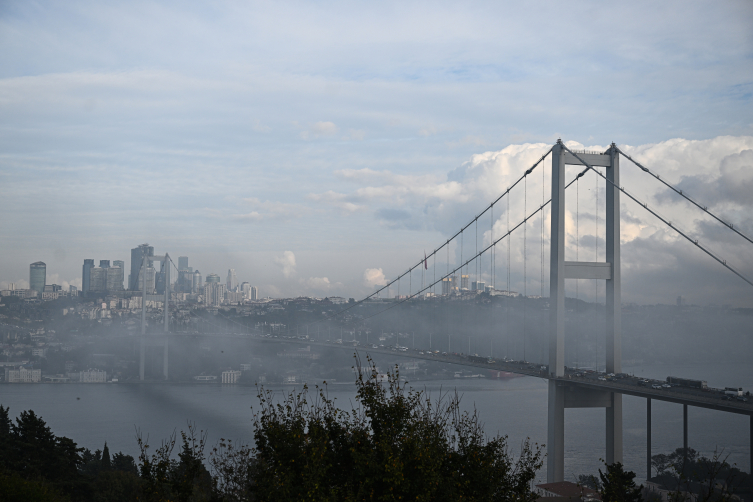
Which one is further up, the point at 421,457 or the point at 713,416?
the point at 421,457

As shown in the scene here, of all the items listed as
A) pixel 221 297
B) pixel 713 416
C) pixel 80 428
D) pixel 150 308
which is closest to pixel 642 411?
pixel 713 416

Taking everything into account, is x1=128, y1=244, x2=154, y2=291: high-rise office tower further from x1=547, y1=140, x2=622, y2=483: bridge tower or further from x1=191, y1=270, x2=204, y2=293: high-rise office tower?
x1=547, y1=140, x2=622, y2=483: bridge tower

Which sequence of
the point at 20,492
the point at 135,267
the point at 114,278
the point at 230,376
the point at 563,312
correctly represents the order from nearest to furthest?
the point at 20,492
the point at 563,312
the point at 230,376
the point at 135,267
the point at 114,278

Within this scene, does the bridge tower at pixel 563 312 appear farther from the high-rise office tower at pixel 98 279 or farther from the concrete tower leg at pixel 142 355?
the high-rise office tower at pixel 98 279

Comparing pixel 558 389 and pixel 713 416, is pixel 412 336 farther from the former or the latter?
pixel 558 389

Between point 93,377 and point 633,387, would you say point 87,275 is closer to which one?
point 93,377

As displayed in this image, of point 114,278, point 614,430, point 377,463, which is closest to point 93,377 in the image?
point 114,278
